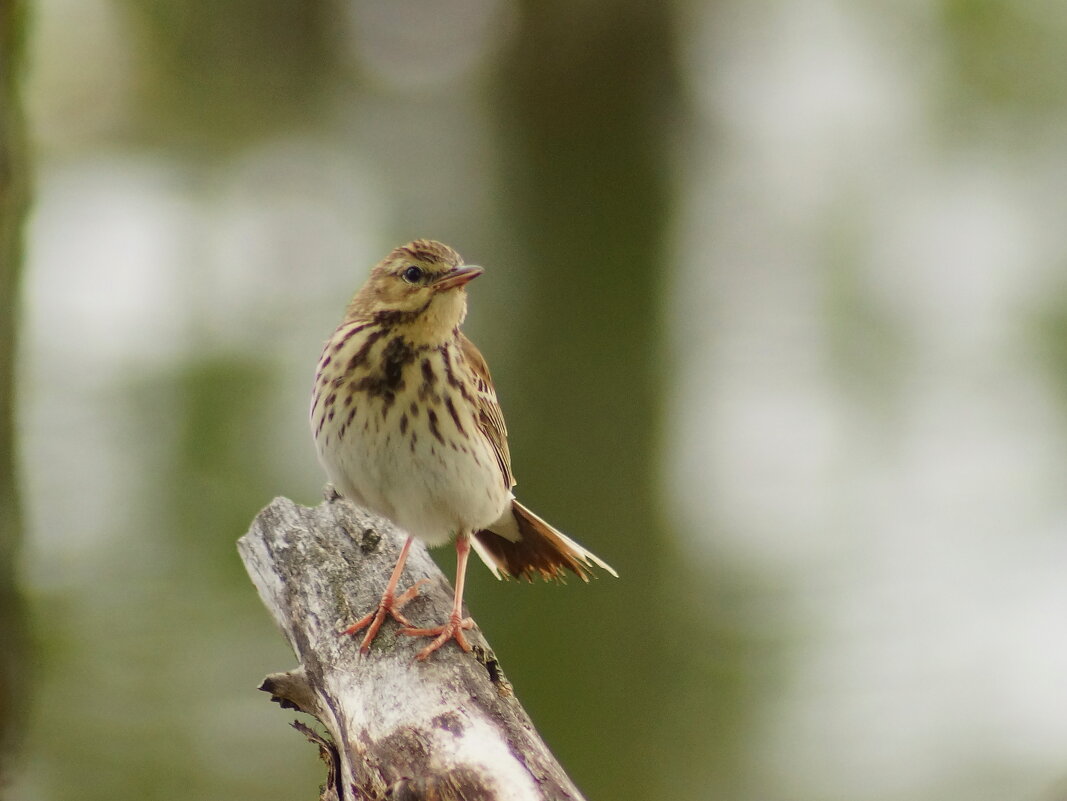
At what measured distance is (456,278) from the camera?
12.8ft

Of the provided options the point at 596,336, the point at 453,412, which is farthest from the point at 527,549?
the point at 596,336

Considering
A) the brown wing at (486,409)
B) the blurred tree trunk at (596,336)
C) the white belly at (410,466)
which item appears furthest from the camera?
the blurred tree trunk at (596,336)

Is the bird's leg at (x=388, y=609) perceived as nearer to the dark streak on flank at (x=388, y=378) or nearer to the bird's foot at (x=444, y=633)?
the bird's foot at (x=444, y=633)

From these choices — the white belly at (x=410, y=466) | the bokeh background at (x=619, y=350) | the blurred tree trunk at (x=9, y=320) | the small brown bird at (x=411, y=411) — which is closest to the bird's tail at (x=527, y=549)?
the small brown bird at (x=411, y=411)

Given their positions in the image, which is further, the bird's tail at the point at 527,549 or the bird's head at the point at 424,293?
the bird's tail at the point at 527,549

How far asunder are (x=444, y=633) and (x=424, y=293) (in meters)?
1.14

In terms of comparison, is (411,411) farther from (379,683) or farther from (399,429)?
(379,683)

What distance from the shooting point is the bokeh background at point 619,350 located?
9859 millimetres

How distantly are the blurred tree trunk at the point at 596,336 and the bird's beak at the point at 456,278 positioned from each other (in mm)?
5618

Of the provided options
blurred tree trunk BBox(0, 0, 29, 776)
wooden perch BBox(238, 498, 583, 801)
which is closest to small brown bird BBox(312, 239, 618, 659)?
wooden perch BBox(238, 498, 583, 801)

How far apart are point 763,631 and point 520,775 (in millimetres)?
8961

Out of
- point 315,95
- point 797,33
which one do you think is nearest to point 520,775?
point 315,95

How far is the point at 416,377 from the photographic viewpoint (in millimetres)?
3904

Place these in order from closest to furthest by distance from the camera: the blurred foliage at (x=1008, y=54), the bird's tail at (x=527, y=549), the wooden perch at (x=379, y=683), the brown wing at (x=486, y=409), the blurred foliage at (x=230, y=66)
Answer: the wooden perch at (x=379, y=683) < the brown wing at (x=486, y=409) < the bird's tail at (x=527, y=549) < the blurred foliage at (x=230, y=66) < the blurred foliage at (x=1008, y=54)
